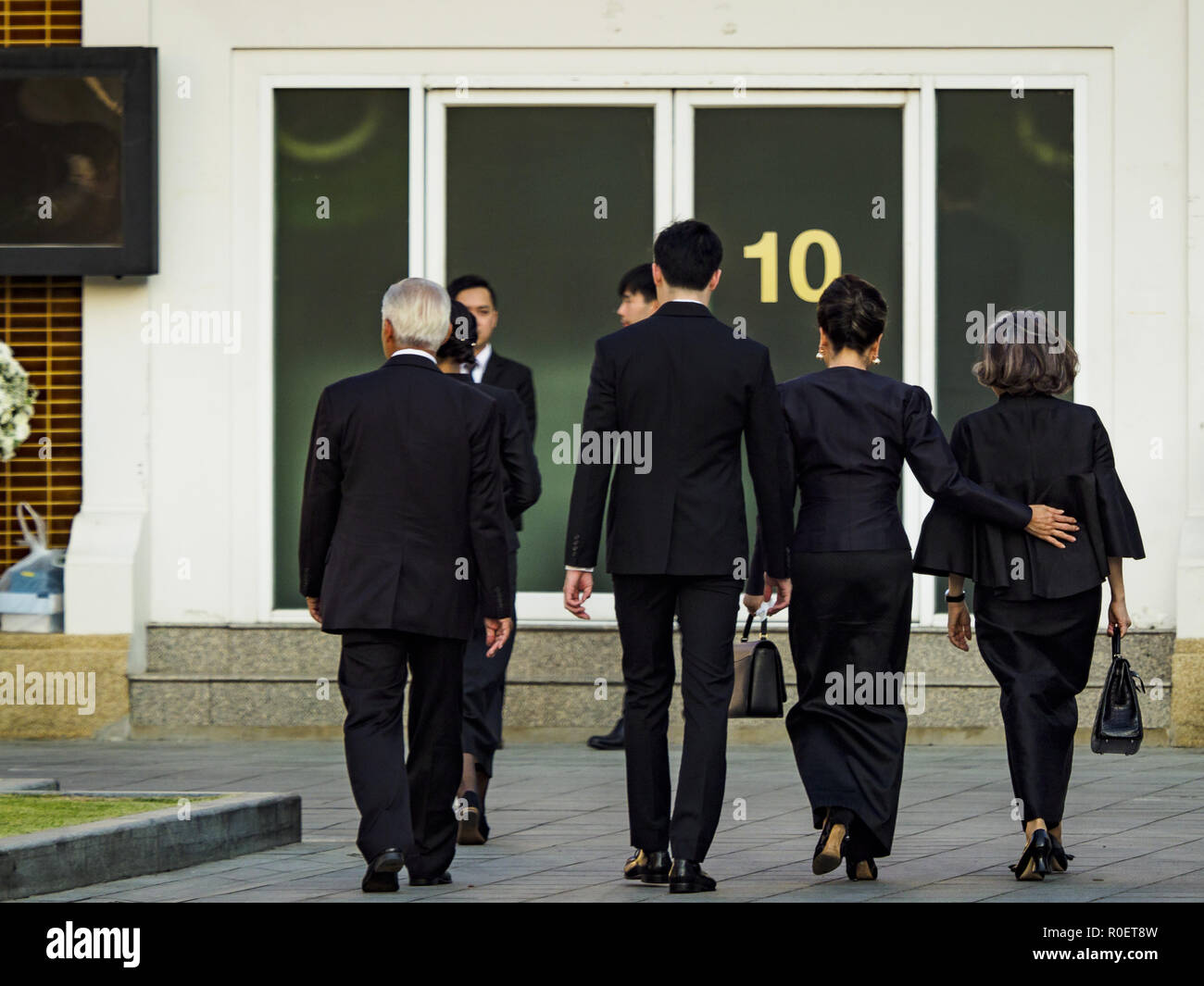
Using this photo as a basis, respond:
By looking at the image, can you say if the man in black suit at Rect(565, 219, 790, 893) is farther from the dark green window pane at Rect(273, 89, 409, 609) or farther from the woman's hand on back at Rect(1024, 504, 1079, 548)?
the dark green window pane at Rect(273, 89, 409, 609)

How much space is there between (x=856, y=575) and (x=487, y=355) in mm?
2751

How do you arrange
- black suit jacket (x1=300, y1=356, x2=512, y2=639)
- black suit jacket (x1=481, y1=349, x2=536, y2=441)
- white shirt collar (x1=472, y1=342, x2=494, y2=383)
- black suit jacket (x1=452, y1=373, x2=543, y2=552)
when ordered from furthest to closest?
white shirt collar (x1=472, y1=342, x2=494, y2=383) < black suit jacket (x1=481, y1=349, x2=536, y2=441) < black suit jacket (x1=452, y1=373, x2=543, y2=552) < black suit jacket (x1=300, y1=356, x2=512, y2=639)

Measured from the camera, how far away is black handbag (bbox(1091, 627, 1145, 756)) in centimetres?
683

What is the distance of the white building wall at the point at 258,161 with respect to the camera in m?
10.8

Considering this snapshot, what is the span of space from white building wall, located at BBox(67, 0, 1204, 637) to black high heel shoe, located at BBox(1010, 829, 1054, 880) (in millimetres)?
4480

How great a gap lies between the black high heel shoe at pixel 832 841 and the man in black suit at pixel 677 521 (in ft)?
1.22

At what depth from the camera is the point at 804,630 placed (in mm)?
6820

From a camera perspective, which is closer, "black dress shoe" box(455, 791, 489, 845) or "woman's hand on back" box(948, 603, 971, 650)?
"woman's hand on back" box(948, 603, 971, 650)

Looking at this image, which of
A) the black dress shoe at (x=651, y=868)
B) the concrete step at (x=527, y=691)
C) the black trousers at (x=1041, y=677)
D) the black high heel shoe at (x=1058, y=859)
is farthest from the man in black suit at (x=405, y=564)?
the concrete step at (x=527, y=691)

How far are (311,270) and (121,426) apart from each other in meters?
1.35

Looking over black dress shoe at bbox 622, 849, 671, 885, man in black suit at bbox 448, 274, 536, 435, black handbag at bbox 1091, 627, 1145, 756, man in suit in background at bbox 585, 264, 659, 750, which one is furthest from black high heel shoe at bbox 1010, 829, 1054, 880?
man in suit in background at bbox 585, 264, 659, 750

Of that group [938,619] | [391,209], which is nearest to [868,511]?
[938,619]

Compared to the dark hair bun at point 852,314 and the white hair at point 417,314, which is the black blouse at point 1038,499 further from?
the white hair at point 417,314
